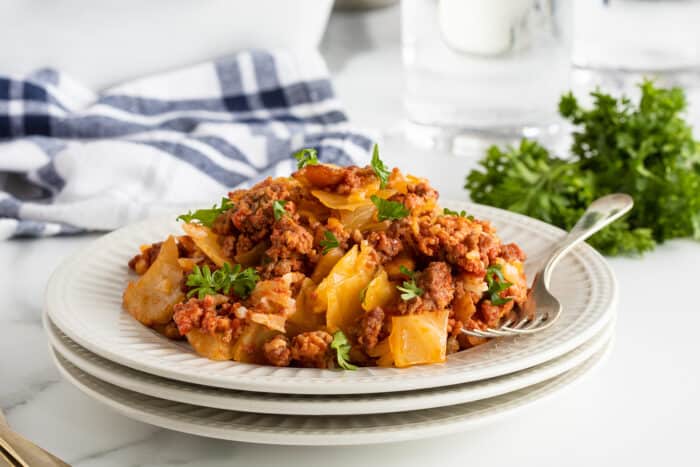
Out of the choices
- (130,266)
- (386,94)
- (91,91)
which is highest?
(130,266)

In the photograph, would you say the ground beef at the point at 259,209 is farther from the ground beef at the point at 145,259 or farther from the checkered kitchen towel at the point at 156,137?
the checkered kitchen towel at the point at 156,137

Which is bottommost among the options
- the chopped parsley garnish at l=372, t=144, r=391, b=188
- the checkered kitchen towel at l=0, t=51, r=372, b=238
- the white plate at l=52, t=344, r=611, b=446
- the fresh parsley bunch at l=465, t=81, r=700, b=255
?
Result: the checkered kitchen towel at l=0, t=51, r=372, b=238

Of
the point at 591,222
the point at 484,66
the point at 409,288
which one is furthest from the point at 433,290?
the point at 484,66

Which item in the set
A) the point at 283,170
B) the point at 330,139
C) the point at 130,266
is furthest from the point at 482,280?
the point at 330,139

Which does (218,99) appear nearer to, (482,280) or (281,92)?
(281,92)

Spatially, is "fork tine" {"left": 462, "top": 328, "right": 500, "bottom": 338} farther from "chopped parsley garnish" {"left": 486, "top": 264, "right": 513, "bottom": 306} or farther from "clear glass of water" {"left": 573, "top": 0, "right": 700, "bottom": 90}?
"clear glass of water" {"left": 573, "top": 0, "right": 700, "bottom": 90}

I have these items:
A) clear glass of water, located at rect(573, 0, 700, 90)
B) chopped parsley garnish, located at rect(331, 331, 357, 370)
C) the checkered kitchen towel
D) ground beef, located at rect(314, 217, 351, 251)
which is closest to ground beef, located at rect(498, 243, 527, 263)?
ground beef, located at rect(314, 217, 351, 251)

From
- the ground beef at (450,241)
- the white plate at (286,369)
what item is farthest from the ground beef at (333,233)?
the white plate at (286,369)
